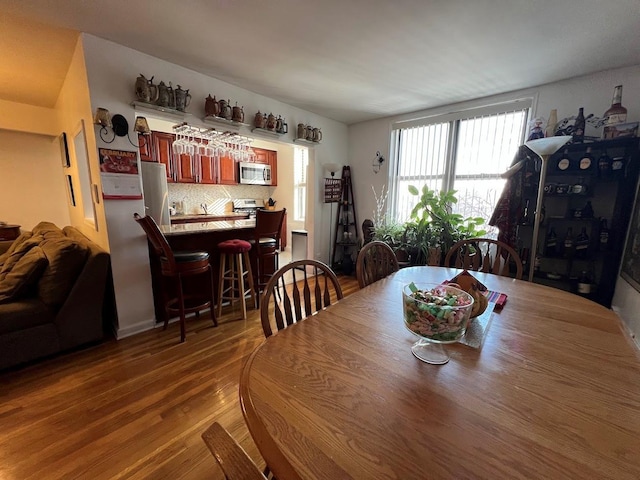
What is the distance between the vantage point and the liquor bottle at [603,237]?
7.61ft

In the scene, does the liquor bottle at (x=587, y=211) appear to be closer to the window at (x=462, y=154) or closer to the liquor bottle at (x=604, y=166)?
the liquor bottle at (x=604, y=166)

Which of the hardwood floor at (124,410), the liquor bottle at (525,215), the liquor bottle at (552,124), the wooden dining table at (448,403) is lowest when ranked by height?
the hardwood floor at (124,410)

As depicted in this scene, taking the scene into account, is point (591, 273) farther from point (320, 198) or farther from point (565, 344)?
point (320, 198)

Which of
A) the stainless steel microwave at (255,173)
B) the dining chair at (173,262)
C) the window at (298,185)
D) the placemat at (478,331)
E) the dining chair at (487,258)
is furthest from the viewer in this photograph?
the window at (298,185)

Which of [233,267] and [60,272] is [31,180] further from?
[233,267]

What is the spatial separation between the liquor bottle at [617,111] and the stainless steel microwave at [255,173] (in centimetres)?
499

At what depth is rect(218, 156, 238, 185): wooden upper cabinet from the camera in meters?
5.00

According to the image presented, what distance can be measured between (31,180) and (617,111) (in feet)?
22.5

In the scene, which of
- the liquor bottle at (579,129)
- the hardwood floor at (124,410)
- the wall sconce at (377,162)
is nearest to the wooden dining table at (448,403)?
the hardwood floor at (124,410)

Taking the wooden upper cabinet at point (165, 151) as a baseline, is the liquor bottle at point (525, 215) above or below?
below

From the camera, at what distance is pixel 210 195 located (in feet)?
17.4

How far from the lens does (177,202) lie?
486cm

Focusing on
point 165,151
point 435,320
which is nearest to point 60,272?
point 435,320

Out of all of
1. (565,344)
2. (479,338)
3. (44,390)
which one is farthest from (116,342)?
(565,344)
